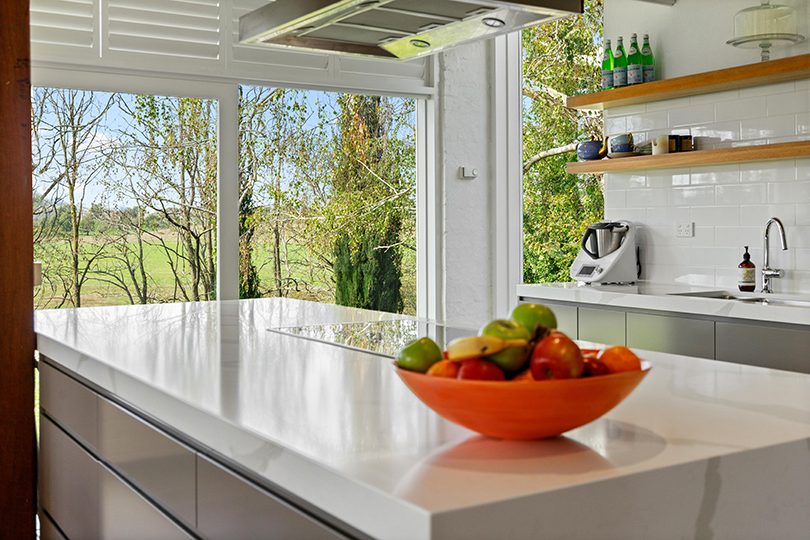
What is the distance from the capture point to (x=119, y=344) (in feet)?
8.19

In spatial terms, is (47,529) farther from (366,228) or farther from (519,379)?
(366,228)

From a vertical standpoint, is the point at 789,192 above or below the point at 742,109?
below

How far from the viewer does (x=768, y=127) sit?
13.7 ft

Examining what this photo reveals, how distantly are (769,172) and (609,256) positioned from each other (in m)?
0.92

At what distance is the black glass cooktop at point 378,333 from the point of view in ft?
7.91

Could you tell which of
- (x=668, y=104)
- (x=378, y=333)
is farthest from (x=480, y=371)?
(x=668, y=104)

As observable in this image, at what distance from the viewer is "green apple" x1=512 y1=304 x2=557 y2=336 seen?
4.42 feet

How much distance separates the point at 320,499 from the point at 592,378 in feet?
1.38

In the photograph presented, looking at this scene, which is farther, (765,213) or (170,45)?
(170,45)

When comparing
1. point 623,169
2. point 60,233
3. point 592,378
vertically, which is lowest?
point 592,378

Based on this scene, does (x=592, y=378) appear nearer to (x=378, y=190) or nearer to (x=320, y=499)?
(x=320, y=499)

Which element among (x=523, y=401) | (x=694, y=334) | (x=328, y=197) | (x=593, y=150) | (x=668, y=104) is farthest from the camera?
(x=328, y=197)

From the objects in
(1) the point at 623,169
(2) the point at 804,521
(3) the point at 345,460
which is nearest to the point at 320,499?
(3) the point at 345,460

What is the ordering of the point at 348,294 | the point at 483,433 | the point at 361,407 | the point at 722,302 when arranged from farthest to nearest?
1. the point at 348,294
2. the point at 722,302
3. the point at 361,407
4. the point at 483,433
